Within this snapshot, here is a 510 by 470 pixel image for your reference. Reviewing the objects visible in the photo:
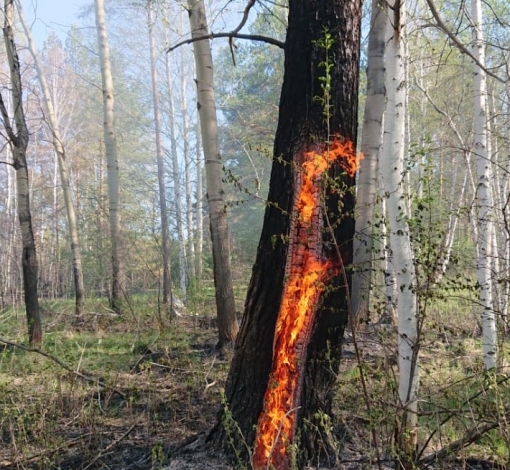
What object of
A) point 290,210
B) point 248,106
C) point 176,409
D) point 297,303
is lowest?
point 176,409

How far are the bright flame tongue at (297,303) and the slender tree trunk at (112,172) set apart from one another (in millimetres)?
6967

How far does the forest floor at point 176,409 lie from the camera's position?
96.9 inches

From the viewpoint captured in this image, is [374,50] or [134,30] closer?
[374,50]

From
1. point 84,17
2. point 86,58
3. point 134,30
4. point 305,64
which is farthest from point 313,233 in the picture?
point 86,58

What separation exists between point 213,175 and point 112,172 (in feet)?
17.2

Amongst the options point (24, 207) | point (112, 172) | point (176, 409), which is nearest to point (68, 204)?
point (112, 172)

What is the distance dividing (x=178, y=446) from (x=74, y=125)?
2457 centimetres

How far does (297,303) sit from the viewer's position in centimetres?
248

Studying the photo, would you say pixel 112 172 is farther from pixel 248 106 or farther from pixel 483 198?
pixel 248 106

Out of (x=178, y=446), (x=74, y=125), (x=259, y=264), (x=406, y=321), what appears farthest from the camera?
(x=74, y=125)

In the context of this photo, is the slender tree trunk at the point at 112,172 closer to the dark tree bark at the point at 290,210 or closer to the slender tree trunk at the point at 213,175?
the slender tree trunk at the point at 213,175

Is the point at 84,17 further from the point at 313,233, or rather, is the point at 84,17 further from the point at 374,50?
the point at 313,233

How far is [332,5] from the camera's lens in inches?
99.4

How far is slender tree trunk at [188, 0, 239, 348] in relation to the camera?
5.52 m
